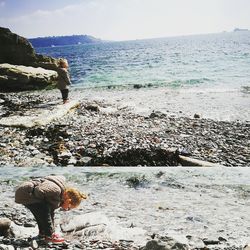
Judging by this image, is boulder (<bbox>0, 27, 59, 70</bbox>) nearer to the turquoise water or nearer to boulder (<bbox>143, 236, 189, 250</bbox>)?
the turquoise water

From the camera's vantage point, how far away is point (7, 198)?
21.9ft

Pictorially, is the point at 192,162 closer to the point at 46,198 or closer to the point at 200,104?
the point at 46,198

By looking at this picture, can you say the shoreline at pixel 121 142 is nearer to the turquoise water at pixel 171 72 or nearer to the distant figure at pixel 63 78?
the distant figure at pixel 63 78

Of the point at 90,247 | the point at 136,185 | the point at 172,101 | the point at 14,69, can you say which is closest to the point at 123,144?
the point at 136,185

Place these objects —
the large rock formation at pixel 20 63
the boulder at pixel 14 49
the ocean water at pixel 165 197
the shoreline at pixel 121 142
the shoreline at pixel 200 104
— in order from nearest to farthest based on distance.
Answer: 1. the ocean water at pixel 165 197
2. the shoreline at pixel 121 142
3. the shoreline at pixel 200 104
4. the large rock formation at pixel 20 63
5. the boulder at pixel 14 49

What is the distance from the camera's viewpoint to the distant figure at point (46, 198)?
15.3ft

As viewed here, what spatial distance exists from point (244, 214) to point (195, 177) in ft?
6.21

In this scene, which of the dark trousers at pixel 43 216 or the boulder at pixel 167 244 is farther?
the dark trousers at pixel 43 216

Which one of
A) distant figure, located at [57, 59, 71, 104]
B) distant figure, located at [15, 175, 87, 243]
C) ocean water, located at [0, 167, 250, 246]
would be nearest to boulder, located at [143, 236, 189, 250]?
ocean water, located at [0, 167, 250, 246]

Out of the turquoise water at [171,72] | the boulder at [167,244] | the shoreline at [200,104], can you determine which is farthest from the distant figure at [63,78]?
the turquoise water at [171,72]

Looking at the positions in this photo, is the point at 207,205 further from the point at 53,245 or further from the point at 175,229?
the point at 53,245

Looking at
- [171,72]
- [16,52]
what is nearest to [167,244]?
[16,52]

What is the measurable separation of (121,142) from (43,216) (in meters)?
6.34

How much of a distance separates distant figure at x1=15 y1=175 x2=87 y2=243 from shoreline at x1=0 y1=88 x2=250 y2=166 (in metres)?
4.59
